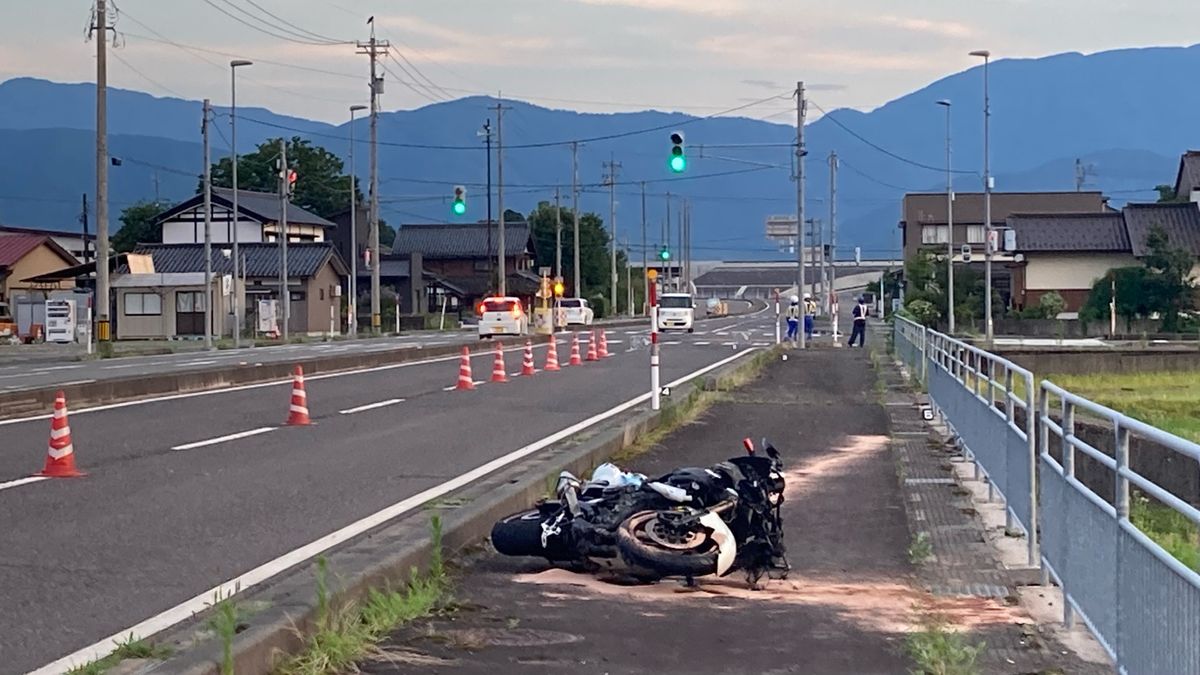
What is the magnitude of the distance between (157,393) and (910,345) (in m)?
14.4

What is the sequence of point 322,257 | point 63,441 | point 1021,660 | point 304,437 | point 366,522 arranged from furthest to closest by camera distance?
point 322,257, point 304,437, point 63,441, point 366,522, point 1021,660

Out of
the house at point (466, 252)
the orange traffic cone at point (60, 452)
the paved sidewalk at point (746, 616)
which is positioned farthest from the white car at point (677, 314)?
the paved sidewalk at point (746, 616)

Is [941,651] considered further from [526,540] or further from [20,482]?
[20,482]

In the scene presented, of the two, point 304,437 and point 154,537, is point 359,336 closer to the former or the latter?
point 304,437

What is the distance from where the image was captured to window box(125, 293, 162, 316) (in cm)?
6719

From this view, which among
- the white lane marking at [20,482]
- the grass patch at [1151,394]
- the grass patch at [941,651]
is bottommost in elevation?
the grass patch at [1151,394]

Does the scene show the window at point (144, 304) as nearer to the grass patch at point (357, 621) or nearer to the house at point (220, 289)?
the house at point (220, 289)

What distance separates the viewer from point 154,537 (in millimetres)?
10289

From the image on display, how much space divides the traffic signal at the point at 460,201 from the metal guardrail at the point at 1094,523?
46323 millimetres

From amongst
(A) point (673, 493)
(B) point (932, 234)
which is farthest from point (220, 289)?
(A) point (673, 493)

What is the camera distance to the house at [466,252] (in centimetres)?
10450

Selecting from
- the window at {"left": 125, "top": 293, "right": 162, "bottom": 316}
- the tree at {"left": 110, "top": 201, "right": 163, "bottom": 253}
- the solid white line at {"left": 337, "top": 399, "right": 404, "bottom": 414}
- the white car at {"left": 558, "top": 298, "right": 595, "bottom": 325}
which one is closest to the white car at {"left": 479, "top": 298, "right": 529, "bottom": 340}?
the window at {"left": 125, "top": 293, "right": 162, "bottom": 316}

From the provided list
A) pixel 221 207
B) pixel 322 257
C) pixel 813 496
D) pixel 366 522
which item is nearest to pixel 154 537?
pixel 366 522

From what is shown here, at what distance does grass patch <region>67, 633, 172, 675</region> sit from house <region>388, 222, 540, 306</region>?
315 feet
